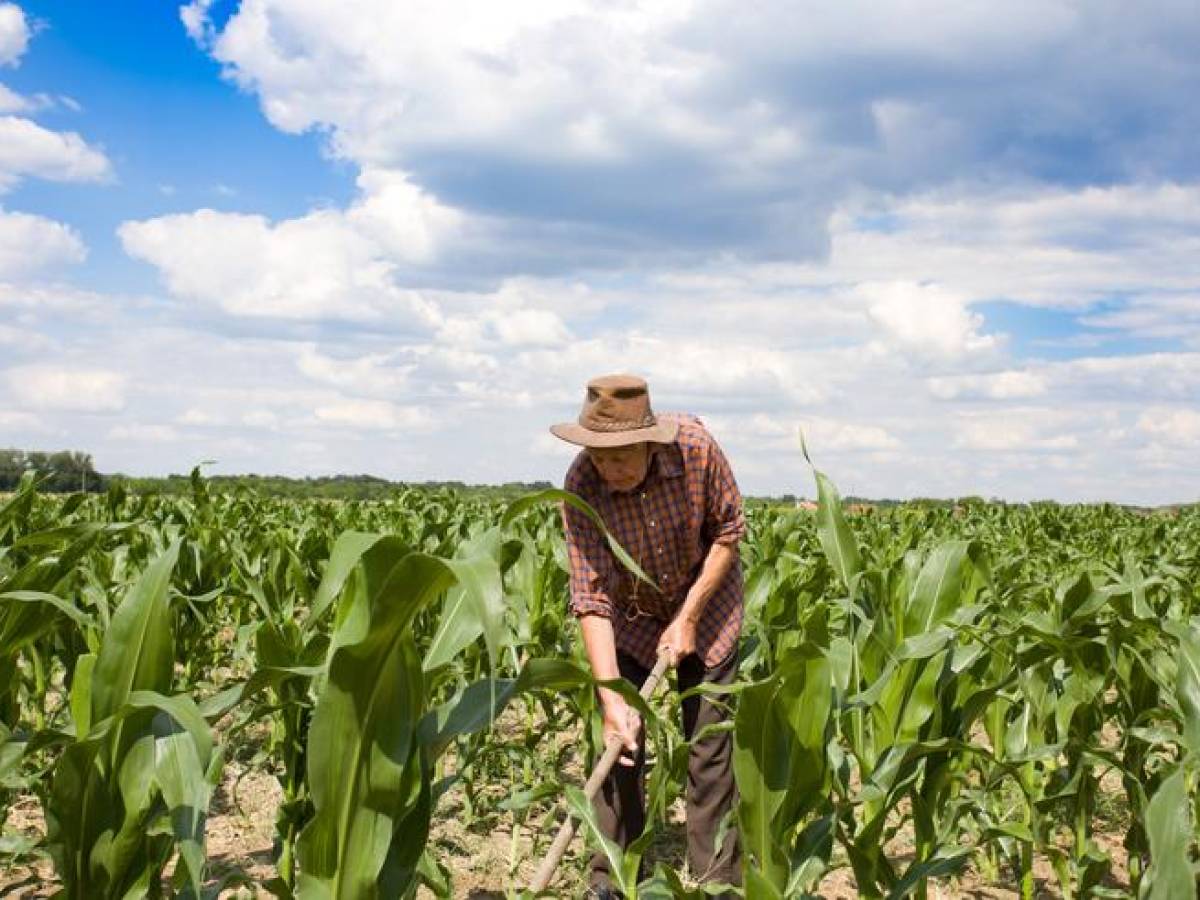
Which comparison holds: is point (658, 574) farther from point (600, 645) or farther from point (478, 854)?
point (478, 854)

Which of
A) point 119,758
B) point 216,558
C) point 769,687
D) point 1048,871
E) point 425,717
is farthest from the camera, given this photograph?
point 216,558

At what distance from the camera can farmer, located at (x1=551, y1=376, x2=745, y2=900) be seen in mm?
3740

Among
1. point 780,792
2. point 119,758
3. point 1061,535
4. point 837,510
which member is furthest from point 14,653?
point 1061,535

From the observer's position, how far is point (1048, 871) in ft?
17.3

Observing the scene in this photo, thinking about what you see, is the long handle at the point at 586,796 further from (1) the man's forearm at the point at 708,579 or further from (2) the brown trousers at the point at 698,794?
(2) the brown trousers at the point at 698,794

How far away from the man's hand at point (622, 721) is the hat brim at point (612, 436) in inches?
31.7

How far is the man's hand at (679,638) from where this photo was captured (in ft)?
12.5

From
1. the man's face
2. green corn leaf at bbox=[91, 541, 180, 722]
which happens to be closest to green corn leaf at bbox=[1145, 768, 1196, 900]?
the man's face

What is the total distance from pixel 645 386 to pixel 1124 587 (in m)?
1.74

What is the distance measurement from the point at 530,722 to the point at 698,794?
231 centimetres

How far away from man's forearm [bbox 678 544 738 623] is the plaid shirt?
4 cm

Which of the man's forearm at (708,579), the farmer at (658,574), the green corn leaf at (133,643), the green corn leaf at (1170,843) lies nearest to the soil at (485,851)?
the farmer at (658,574)

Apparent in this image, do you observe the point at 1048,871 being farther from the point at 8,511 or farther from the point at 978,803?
the point at 8,511

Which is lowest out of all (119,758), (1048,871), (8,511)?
(1048,871)
